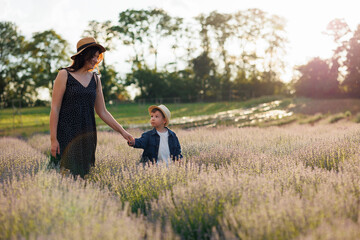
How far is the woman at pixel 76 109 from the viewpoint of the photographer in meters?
3.36

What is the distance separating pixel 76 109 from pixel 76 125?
0.17 meters

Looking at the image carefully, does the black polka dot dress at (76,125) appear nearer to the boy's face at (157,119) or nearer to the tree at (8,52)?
the boy's face at (157,119)

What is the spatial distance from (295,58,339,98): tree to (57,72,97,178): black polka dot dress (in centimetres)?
3245

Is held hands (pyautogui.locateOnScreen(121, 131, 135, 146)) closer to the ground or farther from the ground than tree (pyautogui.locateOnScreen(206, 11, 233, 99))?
closer to the ground

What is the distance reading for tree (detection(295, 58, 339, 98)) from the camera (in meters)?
32.5

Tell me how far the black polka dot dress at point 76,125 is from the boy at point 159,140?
0.79 m

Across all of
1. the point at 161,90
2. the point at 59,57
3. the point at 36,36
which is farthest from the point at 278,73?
the point at 36,36

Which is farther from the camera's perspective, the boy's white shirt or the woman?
the boy's white shirt

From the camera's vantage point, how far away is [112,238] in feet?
5.88

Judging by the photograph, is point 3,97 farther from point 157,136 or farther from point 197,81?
point 157,136

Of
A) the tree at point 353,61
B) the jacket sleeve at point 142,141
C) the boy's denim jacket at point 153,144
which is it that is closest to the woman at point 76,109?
the jacket sleeve at point 142,141

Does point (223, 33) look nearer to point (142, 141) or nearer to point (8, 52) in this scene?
point (8, 52)

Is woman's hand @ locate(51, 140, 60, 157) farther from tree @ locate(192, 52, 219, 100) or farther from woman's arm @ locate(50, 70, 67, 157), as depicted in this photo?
tree @ locate(192, 52, 219, 100)

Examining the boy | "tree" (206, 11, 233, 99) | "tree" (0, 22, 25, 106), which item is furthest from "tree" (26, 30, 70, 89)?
the boy
